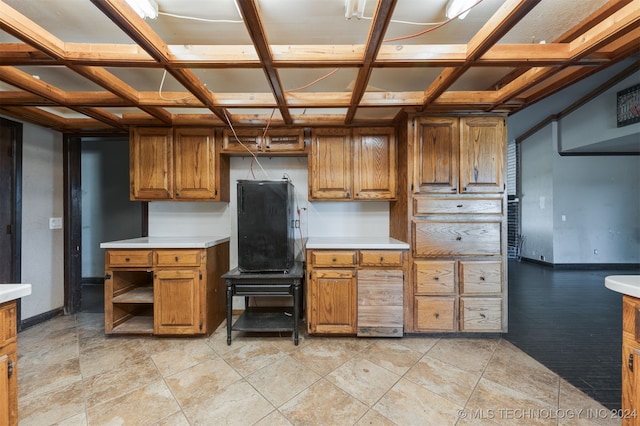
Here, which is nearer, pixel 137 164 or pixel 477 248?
pixel 477 248

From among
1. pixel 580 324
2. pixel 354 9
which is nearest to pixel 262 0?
pixel 354 9

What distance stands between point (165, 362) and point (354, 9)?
2971mm

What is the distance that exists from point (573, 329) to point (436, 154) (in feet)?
7.60

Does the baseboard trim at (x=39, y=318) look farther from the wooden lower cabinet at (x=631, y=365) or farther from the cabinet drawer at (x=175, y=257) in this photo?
the wooden lower cabinet at (x=631, y=365)

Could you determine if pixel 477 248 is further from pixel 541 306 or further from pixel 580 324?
pixel 541 306

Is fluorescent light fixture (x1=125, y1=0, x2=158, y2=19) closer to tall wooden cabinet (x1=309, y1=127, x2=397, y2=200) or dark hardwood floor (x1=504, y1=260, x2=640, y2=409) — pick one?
tall wooden cabinet (x1=309, y1=127, x2=397, y2=200)

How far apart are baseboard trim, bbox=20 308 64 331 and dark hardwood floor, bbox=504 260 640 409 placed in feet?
16.5

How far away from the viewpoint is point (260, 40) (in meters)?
1.28

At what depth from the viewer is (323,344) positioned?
223cm

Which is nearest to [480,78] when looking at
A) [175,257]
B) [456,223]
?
[456,223]

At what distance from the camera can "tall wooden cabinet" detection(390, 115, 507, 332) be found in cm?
231

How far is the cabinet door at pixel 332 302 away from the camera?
2297 mm

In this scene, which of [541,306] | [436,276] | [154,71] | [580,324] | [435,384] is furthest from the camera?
[541,306]

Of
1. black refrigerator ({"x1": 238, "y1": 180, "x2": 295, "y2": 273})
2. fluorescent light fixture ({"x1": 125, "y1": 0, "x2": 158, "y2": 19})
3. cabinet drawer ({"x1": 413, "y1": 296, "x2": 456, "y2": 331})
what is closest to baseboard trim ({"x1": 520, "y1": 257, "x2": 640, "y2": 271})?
cabinet drawer ({"x1": 413, "y1": 296, "x2": 456, "y2": 331})
